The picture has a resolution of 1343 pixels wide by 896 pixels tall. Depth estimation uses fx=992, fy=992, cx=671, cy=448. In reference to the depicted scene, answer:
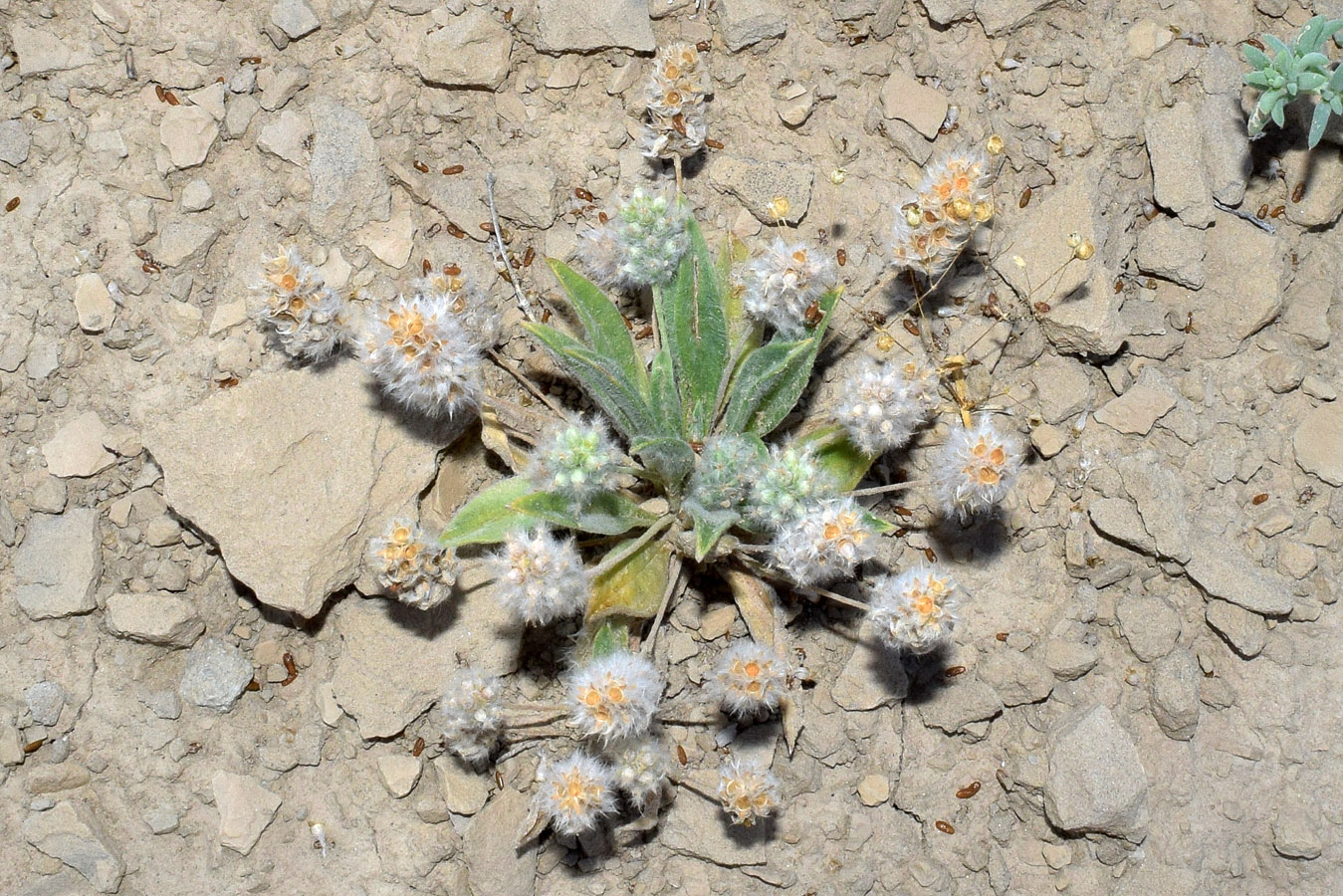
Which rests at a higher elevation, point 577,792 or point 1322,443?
point 1322,443

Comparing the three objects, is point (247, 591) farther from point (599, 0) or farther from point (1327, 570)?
point (1327, 570)

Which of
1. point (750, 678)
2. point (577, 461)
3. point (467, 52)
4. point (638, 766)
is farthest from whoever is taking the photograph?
point (467, 52)

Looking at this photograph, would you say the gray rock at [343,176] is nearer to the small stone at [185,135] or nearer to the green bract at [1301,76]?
the small stone at [185,135]

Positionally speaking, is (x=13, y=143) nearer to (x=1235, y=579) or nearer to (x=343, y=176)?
(x=343, y=176)

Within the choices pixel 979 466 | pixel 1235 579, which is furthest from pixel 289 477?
pixel 1235 579

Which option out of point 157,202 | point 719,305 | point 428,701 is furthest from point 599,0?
point 428,701

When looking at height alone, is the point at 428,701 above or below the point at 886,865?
above

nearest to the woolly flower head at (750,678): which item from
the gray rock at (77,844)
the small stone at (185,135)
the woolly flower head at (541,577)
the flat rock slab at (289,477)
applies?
the woolly flower head at (541,577)
